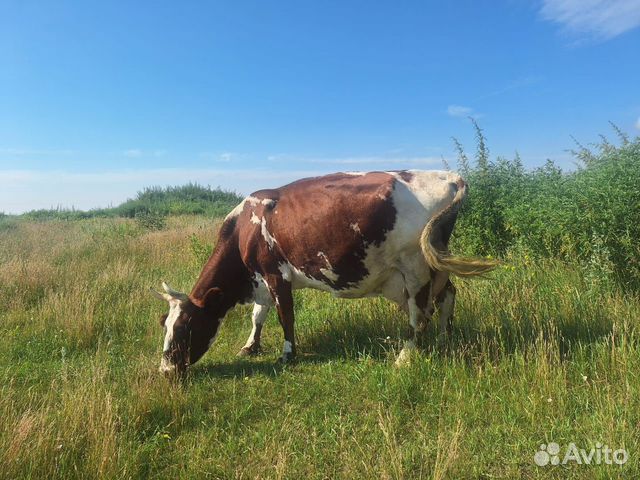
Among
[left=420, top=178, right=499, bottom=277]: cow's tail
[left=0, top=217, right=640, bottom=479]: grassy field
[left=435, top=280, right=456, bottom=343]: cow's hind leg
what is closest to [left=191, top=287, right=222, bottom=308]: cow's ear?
[left=0, top=217, right=640, bottom=479]: grassy field

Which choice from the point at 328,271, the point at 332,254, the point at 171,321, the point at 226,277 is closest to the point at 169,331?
the point at 171,321

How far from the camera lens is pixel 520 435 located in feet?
10.4

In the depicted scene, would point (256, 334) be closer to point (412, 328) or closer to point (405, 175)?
point (412, 328)

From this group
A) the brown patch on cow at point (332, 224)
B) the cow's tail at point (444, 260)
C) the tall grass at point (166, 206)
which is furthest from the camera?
the tall grass at point (166, 206)

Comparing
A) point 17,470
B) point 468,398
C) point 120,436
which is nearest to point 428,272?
point 468,398

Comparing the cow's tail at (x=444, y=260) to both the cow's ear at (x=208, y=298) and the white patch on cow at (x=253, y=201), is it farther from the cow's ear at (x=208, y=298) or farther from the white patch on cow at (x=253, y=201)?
the cow's ear at (x=208, y=298)

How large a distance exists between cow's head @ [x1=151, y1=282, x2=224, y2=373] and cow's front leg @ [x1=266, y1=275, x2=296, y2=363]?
27.9 inches

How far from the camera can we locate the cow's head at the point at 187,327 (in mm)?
4879

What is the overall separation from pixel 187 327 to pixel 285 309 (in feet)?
3.89

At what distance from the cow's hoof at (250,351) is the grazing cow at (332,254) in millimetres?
14

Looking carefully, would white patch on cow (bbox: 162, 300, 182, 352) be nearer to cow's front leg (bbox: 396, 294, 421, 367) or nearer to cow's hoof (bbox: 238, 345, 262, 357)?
cow's hoof (bbox: 238, 345, 262, 357)

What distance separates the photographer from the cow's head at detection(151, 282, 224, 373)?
192 inches

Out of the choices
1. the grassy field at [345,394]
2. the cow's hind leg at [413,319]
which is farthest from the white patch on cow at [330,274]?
the grassy field at [345,394]

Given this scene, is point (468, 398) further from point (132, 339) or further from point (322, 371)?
point (132, 339)
